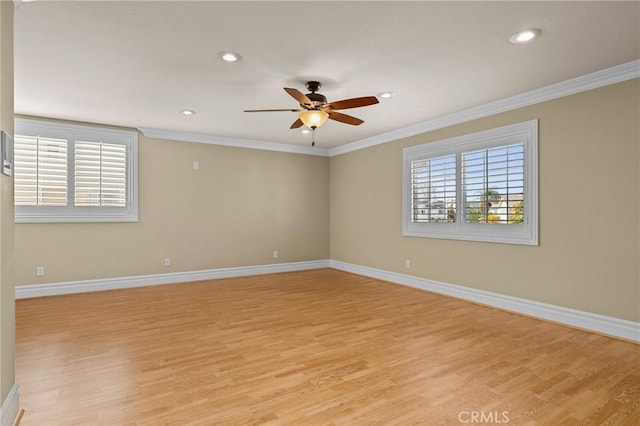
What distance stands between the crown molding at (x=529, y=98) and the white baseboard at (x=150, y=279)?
10.1 ft

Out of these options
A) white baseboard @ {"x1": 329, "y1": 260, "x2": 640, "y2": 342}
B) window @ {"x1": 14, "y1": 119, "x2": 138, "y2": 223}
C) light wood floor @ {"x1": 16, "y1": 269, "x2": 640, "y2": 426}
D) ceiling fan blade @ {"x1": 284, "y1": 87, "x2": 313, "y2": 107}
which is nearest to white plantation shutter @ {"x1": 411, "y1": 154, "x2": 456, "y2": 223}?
white baseboard @ {"x1": 329, "y1": 260, "x2": 640, "y2": 342}

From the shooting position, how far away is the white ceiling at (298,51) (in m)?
2.40

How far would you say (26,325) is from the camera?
3.69 m

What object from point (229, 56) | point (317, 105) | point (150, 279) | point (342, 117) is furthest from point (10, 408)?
point (150, 279)

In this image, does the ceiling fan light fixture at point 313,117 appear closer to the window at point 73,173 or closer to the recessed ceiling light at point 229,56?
the recessed ceiling light at point 229,56

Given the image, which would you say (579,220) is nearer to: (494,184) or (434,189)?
(494,184)

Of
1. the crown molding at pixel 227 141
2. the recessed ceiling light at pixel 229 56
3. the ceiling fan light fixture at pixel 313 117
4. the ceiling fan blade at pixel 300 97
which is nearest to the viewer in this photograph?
the recessed ceiling light at pixel 229 56

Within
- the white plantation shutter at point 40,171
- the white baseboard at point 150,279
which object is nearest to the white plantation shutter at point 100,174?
Answer: the white plantation shutter at point 40,171

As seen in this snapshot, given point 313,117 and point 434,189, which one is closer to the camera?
point 313,117

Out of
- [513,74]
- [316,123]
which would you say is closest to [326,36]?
[316,123]

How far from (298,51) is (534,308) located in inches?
149

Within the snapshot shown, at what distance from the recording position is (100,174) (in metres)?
5.40

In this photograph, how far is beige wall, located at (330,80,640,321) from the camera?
3344mm

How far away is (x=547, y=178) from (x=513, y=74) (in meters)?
1.26
